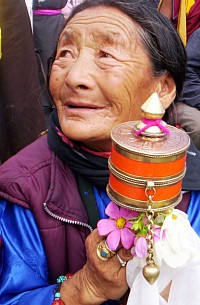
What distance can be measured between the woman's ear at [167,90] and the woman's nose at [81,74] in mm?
327

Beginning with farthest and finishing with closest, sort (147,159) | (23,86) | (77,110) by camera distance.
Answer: (23,86) → (77,110) → (147,159)

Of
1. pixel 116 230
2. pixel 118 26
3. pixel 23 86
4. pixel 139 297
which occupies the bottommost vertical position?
pixel 23 86

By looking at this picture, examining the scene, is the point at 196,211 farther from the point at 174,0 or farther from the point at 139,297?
the point at 174,0

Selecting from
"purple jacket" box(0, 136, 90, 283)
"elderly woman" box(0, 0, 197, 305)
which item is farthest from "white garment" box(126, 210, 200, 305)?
"purple jacket" box(0, 136, 90, 283)

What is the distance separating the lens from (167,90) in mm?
1677

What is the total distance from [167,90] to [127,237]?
765 millimetres

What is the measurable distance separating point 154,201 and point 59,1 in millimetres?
3588

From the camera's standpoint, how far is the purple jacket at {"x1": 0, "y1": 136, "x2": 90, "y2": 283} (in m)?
1.52

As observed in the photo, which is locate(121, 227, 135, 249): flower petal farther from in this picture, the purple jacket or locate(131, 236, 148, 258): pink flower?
the purple jacket

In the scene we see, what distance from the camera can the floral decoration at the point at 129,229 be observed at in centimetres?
106

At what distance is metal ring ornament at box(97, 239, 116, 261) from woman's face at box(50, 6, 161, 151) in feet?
1.28

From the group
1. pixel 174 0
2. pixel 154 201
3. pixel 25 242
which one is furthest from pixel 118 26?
pixel 174 0

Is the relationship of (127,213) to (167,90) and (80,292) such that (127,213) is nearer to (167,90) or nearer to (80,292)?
(80,292)

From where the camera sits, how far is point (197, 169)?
5.50 feet
